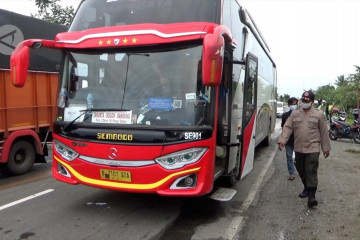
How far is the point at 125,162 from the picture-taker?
170 inches

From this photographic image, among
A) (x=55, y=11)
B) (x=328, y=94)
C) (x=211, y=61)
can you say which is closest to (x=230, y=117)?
(x=211, y=61)

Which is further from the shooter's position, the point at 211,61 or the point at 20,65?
the point at 20,65

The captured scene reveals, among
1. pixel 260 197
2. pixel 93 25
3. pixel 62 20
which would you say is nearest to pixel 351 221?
pixel 260 197

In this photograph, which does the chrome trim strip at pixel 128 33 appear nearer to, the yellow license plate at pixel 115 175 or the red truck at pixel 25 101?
the yellow license plate at pixel 115 175

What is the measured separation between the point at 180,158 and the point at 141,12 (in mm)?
2127

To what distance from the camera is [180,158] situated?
4.21 m

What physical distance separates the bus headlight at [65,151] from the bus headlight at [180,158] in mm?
1215

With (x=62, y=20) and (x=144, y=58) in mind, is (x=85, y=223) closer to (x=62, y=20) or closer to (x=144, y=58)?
(x=144, y=58)

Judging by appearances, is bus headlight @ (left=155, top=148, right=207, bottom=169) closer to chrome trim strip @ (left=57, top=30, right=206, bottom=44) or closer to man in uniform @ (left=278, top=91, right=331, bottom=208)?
chrome trim strip @ (left=57, top=30, right=206, bottom=44)

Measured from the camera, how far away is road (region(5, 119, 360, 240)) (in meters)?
4.32

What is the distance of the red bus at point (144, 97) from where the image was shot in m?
4.22

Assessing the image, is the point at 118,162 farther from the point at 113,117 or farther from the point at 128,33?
the point at 128,33

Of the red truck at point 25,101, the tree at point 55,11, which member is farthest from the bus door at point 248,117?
the tree at point 55,11

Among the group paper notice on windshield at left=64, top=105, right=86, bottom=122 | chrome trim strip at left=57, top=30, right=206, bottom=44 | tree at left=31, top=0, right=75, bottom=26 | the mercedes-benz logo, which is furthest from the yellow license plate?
tree at left=31, top=0, right=75, bottom=26
